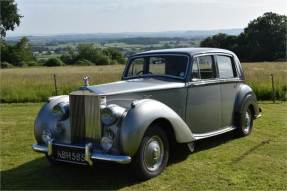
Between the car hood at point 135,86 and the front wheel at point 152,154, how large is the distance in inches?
26.0

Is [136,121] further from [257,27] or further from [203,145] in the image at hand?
[257,27]

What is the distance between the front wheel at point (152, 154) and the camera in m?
5.80

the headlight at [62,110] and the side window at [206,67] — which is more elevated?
the side window at [206,67]

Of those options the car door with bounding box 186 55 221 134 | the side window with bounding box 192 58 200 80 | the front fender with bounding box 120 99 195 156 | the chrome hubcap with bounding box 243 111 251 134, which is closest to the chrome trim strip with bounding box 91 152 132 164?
the front fender with bounding box 120 99 195 156

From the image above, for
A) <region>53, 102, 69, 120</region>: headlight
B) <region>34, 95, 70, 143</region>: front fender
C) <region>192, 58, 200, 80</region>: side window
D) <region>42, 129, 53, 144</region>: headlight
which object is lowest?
<region>42, 129, 53, 144</region>: headlight

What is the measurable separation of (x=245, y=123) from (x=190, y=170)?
269 cm

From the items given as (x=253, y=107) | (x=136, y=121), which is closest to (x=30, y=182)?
(x=136, y=121)

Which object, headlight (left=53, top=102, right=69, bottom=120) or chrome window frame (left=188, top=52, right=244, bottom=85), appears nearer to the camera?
headlight (left=53, top=102, right=69, bottom=120)

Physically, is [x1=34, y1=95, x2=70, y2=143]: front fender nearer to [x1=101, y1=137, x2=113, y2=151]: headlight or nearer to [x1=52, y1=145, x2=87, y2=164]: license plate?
[x1=52, y1=145, x2=87, y2=164]: license plate

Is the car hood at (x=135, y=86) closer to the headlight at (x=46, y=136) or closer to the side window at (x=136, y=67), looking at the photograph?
the side window at (x=136, y=67)

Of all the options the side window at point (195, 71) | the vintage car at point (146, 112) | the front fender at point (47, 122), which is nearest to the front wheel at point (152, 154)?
the vintage car at point (146, 112)

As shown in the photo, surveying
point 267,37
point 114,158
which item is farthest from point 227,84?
point 267,37

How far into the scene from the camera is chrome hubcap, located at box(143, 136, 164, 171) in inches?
234

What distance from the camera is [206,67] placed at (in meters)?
7.65
